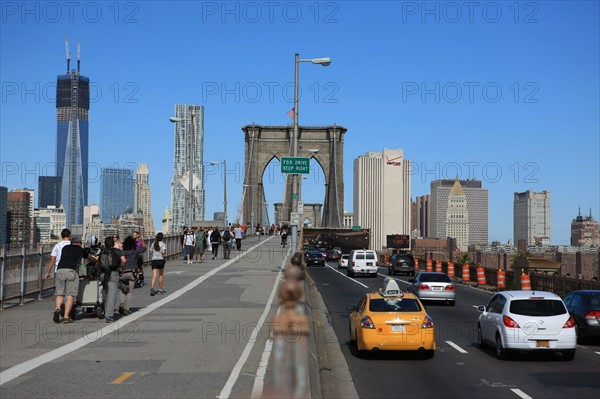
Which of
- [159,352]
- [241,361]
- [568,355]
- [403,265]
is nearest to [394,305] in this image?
[568,355]

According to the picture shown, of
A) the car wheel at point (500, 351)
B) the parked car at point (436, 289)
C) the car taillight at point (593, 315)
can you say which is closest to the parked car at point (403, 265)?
the parked car at point (436, 289)

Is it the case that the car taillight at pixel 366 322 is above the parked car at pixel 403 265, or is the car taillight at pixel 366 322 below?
above

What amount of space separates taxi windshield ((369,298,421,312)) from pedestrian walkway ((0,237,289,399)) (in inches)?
91.1

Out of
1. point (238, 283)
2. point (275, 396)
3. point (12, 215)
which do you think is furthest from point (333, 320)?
point (12, 215)

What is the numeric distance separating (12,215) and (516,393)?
326 ft

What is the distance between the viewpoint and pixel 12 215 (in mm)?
100875

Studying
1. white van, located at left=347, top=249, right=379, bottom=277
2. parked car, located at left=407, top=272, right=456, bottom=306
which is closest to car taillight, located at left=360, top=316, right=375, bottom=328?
parked car, located at left=407, top=272, right=456, bottom=306

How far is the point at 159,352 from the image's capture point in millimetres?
12906

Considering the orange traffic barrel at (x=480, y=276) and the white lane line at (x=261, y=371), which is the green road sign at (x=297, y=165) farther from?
the white lane line at (x=261, y=371)

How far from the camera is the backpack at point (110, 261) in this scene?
1647cm

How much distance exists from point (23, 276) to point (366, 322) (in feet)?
33.6

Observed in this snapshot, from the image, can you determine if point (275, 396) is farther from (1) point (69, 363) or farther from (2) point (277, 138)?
(2) point (277, 138)

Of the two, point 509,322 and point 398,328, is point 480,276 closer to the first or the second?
point 509,322

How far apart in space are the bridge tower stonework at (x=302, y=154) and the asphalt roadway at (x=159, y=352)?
115345 mm
